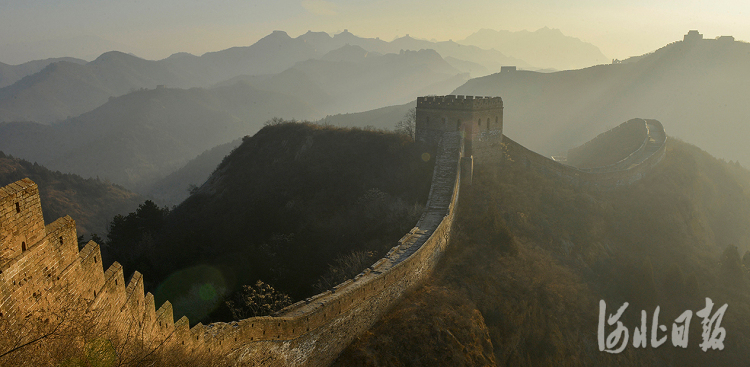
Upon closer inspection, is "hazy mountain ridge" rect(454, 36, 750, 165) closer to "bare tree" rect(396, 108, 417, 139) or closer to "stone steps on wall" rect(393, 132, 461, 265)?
"bare tree" rect(396, 108, 417, 139)

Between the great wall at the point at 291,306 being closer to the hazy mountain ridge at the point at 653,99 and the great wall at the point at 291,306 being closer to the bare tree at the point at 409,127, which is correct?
the bare tree at the point at 409,127

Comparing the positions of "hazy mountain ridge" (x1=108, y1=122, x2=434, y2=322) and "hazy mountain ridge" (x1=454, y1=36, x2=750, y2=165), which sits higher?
"hazy mountain ridge" (x1=454, y1=36, x2=750, y2=165)

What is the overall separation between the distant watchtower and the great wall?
7 cm

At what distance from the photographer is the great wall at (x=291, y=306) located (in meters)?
6.29

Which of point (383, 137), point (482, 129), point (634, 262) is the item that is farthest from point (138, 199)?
point (634, 262)

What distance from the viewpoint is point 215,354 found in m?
10.6

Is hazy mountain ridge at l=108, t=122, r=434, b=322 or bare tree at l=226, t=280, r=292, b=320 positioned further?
hazy mountain ridge at l=108, t=122, r=434, b=322

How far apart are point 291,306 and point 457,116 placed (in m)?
19.4

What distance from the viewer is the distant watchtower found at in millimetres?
28500

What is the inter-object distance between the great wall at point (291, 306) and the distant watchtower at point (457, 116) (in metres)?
0.07

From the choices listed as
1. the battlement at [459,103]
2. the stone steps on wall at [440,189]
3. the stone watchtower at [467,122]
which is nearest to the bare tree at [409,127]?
the stone watchtower at [467,122]

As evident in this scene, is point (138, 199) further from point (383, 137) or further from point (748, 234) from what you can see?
point (748, 234)

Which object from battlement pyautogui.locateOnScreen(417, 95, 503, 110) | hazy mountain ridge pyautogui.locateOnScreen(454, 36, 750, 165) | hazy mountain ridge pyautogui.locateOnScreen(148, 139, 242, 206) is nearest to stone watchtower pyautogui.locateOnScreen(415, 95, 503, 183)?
battlement pyautogui.locateOnScreen(417, 95, 503, 110)

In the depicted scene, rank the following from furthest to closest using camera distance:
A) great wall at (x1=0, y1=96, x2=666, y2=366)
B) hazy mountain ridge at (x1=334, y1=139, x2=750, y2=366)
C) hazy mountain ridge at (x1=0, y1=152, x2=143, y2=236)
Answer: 1. hazy mountain ridge at (x1=0, y1=152, x2=143, y2=236)
2. hazy mountain ridge at (x1=334, y1=139, x2=750, y2=366)
3. great wall at (x1=0, y1=96, x2=666, y2=366)
